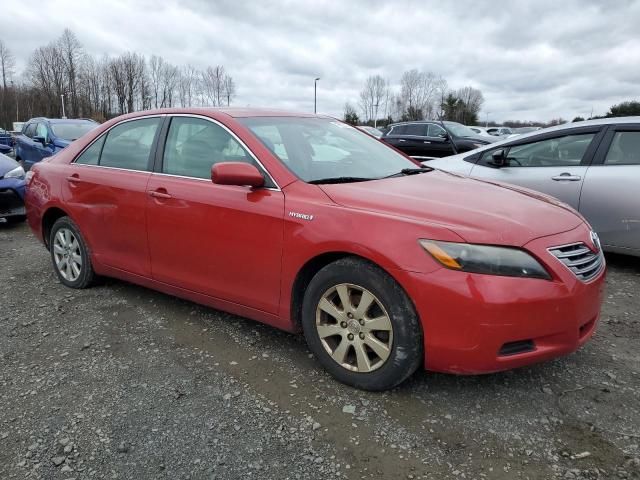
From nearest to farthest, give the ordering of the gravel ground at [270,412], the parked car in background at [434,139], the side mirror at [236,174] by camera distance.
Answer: the gravel ground at [270,412] < the side mirror at [236,174] < the parked car in background at [434,139]

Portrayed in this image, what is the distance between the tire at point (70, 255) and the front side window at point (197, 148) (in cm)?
124

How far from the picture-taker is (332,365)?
9.21 feet

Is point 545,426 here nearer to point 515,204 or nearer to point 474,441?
point 474,441

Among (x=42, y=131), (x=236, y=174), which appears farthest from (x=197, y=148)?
(x=42, y=131)

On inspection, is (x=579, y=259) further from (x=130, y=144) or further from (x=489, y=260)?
(x=130, y=144)

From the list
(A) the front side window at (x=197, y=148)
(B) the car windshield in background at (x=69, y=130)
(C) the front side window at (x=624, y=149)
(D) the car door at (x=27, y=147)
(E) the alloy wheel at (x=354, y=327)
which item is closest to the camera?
(E) the alloy wheel at (x=354, y=327)

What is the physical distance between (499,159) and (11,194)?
6.35 meters

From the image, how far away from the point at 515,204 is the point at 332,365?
1.34 m

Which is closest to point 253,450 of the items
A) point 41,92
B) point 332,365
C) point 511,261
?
point 332,365

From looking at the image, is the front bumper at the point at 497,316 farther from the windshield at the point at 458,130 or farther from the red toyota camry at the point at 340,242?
the windshield at the point at 458,130

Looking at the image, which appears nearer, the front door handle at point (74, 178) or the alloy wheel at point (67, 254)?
the front door handle at point (74, 178)

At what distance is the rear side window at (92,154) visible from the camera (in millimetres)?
4156

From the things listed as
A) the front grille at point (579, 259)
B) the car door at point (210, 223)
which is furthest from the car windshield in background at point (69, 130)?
the front grille at point (579, 259)

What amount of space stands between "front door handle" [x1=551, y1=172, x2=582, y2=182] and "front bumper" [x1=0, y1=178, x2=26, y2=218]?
22.1 feet
